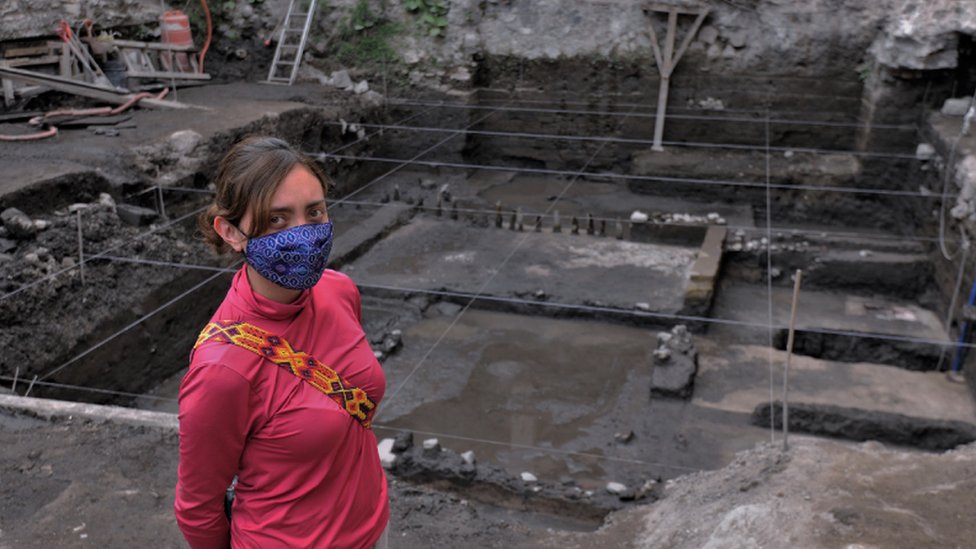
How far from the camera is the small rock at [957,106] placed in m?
10.6

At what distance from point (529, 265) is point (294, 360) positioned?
7.81m

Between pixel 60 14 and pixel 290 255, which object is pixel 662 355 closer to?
pixel 290 255

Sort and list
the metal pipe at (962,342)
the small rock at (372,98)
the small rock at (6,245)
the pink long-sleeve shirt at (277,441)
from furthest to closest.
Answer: the small rock at (372,98) < the metal pipe at (962,342) < the small rock at (6,245) < the pink long-sleeve shirt at (277,441)

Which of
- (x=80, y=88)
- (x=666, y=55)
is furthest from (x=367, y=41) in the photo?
(x=80, y=88)

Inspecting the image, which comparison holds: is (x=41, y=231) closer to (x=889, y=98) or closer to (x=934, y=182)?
(x=934, y=182)

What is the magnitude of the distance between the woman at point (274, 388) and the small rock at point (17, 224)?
553 centimetres

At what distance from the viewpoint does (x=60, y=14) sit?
35.2ft

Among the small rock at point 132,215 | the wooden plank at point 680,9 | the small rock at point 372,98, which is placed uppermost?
the wooden plank at point 680,9

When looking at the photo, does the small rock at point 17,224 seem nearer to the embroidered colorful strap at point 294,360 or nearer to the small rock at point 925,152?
the embroidered colorful strap at point 294,360

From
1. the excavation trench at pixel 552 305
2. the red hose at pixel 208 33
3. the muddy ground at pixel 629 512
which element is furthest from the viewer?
the red hose at pixel 208 33

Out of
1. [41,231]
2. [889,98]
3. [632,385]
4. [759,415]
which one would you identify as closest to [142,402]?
[41,231]

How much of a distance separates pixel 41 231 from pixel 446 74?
753cm

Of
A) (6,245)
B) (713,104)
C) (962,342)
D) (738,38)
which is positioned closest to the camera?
(6,245)

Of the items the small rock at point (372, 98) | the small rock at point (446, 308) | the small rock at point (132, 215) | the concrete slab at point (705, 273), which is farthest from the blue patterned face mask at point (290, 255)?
the small rock at point (372, 98)
